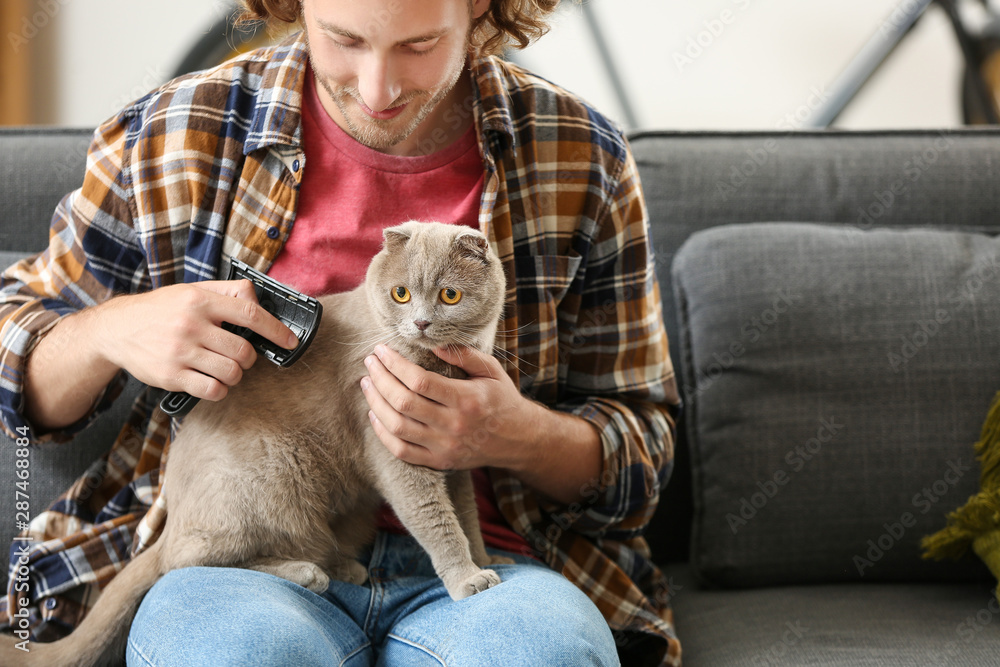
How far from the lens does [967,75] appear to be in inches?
92.6

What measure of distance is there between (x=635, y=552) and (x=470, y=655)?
0.51m

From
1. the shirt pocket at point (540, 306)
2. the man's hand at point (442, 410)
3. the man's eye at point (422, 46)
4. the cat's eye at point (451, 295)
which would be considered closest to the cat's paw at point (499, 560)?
the man's hand at point (442, 410)

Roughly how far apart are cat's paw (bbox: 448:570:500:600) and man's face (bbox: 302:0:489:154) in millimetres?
600

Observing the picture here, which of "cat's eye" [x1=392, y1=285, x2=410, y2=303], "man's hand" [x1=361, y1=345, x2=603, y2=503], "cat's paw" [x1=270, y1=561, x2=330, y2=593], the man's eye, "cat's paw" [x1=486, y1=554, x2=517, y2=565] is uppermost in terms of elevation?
the man's eye

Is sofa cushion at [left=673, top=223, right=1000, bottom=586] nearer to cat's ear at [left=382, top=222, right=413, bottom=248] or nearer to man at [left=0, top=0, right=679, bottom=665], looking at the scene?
man at [left=0, top=0, right=679, bottom=665]

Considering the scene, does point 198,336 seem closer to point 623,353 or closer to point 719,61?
point 623,353

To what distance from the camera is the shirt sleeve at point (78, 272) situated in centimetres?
107

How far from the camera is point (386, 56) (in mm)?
954

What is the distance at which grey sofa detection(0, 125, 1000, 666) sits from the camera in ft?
4.41

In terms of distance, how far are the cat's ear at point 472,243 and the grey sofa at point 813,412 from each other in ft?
2.03

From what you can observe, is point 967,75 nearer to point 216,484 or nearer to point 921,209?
point 921,209

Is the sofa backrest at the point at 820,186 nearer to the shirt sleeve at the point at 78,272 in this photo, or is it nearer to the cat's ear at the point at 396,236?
the cat's ear at the point at 396,236

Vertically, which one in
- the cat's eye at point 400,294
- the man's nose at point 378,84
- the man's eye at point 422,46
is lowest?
the cat's eye at point 400,294

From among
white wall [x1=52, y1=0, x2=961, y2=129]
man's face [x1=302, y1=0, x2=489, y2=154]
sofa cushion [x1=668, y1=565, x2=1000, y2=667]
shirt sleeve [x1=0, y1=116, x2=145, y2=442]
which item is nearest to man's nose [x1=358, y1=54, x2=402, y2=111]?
man's face [x1=302, y1=0, x2=489, y2=154]
